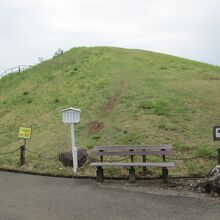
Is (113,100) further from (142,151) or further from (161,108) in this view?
(142,151)

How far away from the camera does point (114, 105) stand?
761 inches

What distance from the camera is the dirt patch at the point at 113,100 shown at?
18.9 m

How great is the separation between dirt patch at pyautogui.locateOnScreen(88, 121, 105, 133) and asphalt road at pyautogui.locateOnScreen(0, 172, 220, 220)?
5797 millimetres

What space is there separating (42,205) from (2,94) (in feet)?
70.3

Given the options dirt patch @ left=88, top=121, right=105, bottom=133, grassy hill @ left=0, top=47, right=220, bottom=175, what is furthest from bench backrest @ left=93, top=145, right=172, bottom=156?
dirt patch @ left=88, top=121, right=105, bottom=133

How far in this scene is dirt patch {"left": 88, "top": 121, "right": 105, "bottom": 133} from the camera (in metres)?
16.3

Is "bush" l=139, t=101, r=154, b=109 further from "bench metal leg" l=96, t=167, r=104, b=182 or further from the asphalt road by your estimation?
the asphalt road

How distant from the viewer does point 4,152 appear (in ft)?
50.0

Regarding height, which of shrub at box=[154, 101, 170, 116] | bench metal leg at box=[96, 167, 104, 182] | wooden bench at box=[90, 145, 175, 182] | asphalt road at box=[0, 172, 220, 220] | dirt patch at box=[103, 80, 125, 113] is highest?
dirt patch at box=[103, 80, 125, 113]

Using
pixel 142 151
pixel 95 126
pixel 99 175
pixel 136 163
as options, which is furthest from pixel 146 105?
pixel 136 163

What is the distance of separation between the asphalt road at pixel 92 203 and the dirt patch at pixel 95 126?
19.0ft

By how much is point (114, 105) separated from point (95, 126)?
290 cm

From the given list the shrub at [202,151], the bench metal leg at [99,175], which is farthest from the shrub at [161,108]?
the bench metal leg at [99,175]

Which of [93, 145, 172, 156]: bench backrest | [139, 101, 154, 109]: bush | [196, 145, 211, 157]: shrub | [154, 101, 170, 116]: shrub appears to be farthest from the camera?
[139, 101, 154, 109]: bush
